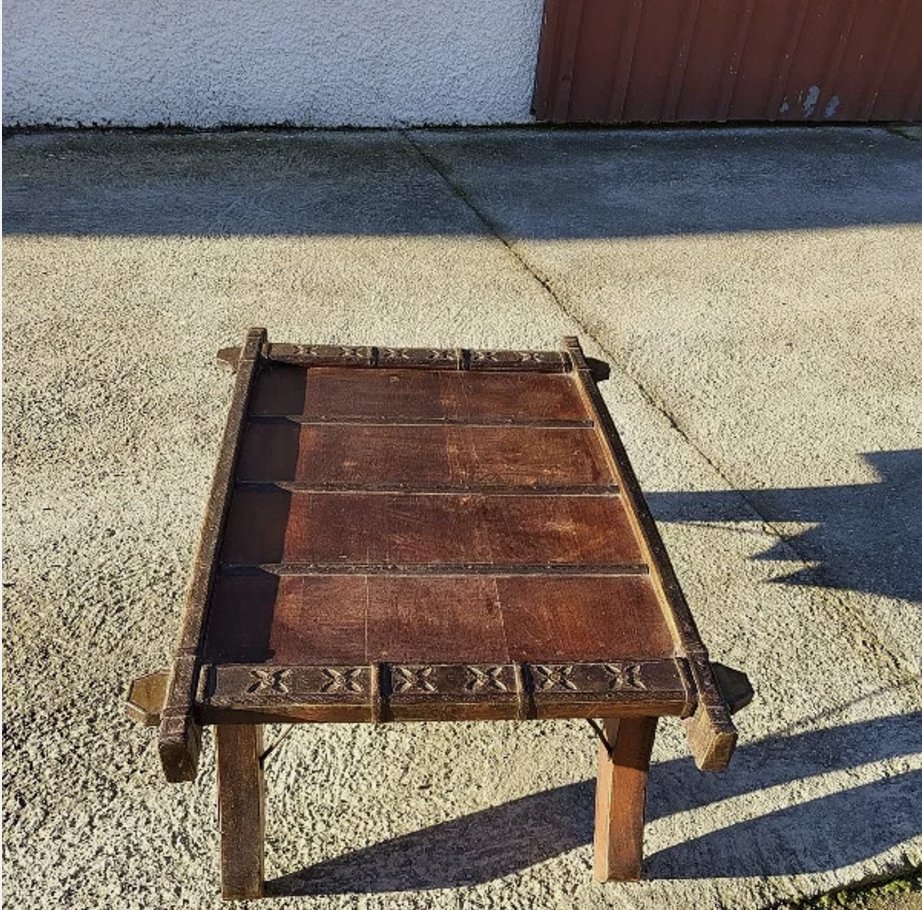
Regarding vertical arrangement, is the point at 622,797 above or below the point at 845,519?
above

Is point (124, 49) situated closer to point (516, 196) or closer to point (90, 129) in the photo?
point (90, 129)

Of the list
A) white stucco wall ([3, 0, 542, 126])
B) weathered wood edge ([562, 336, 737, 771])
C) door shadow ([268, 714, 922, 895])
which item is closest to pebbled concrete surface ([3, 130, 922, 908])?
door shadow ([268, 714, 922, 895])

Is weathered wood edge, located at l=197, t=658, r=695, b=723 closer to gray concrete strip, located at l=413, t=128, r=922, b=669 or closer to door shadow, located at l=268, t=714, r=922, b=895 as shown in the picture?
door shadow, located at l=268, t=714, r=922, b=895

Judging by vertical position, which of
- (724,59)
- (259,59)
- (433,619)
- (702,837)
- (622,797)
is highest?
(433,619)

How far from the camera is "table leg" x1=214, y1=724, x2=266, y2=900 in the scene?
6.30 feet

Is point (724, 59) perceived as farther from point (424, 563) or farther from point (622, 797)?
point (622, 797)

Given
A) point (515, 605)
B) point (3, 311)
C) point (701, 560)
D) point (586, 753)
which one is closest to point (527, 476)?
point (515, 605)

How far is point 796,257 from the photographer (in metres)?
5.15

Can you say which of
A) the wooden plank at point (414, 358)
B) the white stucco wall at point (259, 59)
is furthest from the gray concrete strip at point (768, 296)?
the wooden plank at point (414, 358)

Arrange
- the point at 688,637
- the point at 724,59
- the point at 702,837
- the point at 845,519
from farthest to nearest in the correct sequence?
the point at 724,59 → the point at 845,519 → the point at 702,837 → the point at 688,637

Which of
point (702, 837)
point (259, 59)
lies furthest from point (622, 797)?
point (259, 59)

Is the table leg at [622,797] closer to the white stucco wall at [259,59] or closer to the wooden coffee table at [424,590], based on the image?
the wooden coffee table at [424,590]

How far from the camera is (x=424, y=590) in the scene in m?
1.98

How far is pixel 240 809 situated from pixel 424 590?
0.60m
